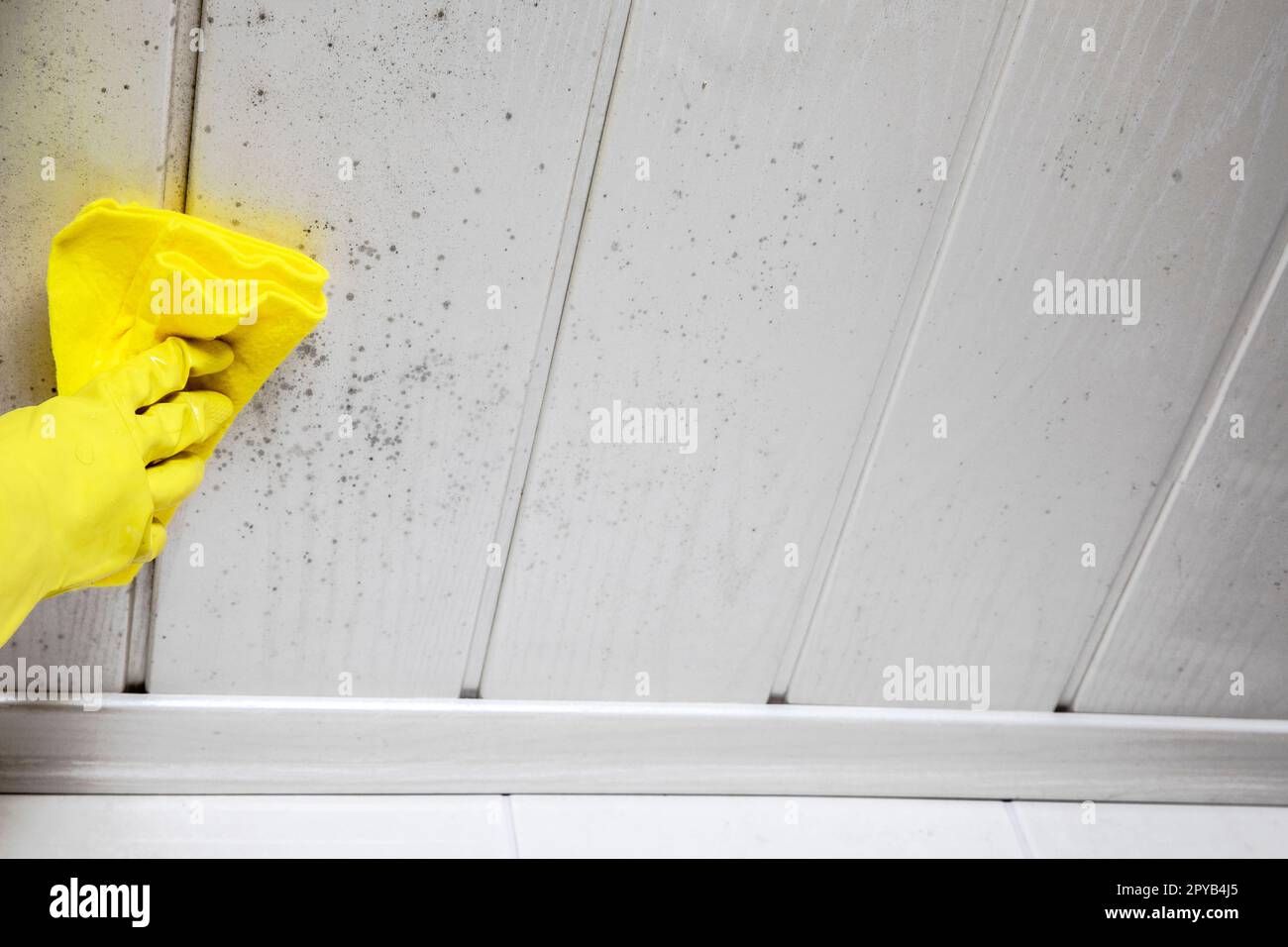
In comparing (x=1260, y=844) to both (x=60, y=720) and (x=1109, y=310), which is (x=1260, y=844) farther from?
(x=60, y=720)

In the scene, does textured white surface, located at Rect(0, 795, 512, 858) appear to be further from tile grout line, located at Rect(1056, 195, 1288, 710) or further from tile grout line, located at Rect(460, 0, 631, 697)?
tile grout line, located at Rect(1056, 195, 1288, 710)

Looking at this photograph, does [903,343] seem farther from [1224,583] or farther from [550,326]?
[1224,583]

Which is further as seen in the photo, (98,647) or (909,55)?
(98,647)

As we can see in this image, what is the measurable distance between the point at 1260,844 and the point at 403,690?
79cm

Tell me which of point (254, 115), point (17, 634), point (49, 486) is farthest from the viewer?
point (17, 634)

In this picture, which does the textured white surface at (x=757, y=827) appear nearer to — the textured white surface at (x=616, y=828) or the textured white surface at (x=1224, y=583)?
the textured white surface at (x=616, y=828)

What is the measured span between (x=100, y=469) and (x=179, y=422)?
0.24 feet

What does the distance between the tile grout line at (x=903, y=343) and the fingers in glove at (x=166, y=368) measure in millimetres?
474

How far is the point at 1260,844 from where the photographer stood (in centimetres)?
105

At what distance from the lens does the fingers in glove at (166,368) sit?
67 centimetres

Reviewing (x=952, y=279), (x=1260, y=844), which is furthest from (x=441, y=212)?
(x=1260, y=844)

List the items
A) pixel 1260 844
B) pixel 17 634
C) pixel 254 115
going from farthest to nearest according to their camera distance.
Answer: pixel 1260 844 → pixel 17 634 → pixel 254 115

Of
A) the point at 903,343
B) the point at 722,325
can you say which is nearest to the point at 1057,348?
the point at 903,343

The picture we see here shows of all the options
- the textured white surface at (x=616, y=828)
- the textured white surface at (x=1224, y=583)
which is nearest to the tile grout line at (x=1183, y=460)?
the textured white surface at (x=1224, y=583)
